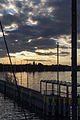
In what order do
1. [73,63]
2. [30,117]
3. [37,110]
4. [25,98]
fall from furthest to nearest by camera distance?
[25,98] → [37,110] → [30,117] → [73,63]

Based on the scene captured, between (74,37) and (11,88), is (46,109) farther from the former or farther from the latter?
(11,88)

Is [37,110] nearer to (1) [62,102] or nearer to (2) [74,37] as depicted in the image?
(1) [62,102]

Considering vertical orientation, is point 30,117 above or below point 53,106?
below

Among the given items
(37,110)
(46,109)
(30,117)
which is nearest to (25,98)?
(37,110)

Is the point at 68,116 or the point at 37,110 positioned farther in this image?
the point at 37,110

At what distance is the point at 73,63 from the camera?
573 centimetres

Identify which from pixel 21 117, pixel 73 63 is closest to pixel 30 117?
pixel 21 117

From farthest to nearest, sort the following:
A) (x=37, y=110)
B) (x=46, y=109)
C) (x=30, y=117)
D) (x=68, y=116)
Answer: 1. (x=37, y=110)
2. (x=30, y=117)
3. (x=46, y=109)
4. (x=68, y=116)

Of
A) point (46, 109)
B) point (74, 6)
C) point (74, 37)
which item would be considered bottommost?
point (46, 109)

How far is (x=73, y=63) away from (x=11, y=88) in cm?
4414

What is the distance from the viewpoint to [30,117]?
26.6 meters

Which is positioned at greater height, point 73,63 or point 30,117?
point 73,63

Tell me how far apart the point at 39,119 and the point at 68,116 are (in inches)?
163

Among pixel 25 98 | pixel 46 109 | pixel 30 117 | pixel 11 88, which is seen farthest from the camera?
pixel 11 88
